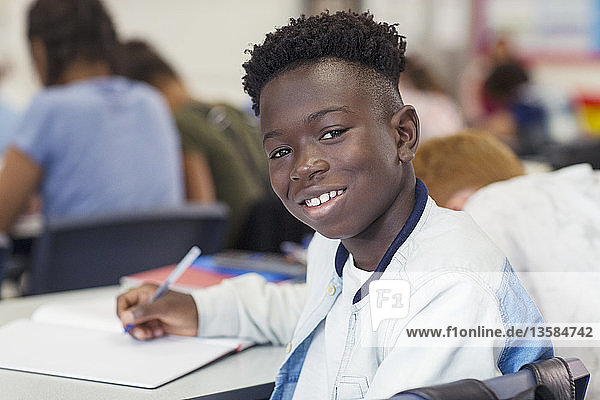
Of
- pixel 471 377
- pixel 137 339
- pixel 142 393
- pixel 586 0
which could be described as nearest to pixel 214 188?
pixel 137 339

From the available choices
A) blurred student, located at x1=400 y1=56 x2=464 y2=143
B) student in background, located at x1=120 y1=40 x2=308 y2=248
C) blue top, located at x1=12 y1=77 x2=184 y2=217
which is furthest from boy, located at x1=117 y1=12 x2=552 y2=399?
blurred student, located at x1=400 y1=56 x2=464 y2=143

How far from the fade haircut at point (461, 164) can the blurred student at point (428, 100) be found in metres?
2.68

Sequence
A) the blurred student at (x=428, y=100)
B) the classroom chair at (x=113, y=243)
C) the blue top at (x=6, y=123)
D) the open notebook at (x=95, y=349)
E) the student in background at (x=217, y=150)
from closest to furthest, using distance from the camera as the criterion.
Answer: the open notebook at (x=95, y=349) → the classroom chair at (x=113, y=243) → the student in background at (x=217, y=150) → the blue top at (x=6, y=123) → the blurred student at (x=428, y=100)

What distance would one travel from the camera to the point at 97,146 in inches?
92.3

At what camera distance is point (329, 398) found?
960 mm

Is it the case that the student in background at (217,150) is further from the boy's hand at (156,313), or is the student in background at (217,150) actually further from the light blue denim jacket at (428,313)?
the light blue denim jacket at (428,313)

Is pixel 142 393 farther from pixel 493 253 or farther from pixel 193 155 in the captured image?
pixel 193 155

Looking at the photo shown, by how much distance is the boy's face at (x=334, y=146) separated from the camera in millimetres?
904

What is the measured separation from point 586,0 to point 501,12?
0.81m

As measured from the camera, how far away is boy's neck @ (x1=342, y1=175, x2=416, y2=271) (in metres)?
0.95

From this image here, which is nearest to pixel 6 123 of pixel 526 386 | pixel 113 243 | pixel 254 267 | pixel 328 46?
pixel 113 243

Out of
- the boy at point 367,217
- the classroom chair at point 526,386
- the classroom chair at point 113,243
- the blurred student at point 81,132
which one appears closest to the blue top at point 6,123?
the blurred student at point 81,132

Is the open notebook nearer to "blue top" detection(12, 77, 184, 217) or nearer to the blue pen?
the blue pen

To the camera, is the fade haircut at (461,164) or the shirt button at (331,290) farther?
the fade haircut at (461,164)
